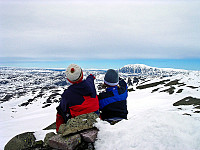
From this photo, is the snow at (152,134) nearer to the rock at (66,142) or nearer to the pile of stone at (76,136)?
the pile of stone at (76,136)

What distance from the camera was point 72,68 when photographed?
462cm

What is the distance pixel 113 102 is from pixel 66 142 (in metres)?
2.47

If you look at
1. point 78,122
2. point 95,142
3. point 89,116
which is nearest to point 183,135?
point 95,142

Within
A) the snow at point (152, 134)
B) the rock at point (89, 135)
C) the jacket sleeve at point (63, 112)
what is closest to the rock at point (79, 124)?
the rock at point (89, 135)

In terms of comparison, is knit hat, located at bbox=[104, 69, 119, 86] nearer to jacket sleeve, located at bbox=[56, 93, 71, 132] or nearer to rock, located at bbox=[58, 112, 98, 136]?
rock, located at bbox=[58, 112, 98, 136]

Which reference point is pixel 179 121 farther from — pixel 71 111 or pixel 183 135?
pixel 71 111

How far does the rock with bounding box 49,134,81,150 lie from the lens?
3423 millimetres

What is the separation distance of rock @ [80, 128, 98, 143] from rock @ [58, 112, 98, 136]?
14 centimetres

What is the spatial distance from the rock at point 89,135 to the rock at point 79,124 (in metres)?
0.14

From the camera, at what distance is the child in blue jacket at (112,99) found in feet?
17.4

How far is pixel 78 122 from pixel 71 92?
1085mm

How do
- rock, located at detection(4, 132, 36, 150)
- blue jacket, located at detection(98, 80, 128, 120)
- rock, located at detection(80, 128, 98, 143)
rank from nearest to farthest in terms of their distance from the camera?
rock, located at detection(80, 128, 98, 143) → rock, located at detection(4, 132, 36, 150) → blue jacket, located at detection(98, 80, 128, 120)

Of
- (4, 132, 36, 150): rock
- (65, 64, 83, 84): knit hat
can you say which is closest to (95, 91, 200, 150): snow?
(65, 64, 83, 84): knit hat

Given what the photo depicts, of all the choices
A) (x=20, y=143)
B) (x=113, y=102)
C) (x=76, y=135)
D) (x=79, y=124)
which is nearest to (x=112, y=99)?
(x=113, y=102)
